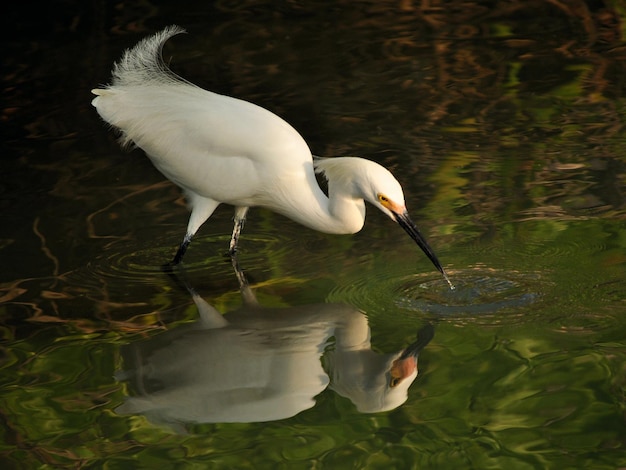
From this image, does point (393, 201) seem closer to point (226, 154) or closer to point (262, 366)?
point (262, 366)

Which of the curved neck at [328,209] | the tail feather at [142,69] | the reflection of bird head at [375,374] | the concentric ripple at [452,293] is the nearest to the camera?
the reflection of bird head at [375,374]

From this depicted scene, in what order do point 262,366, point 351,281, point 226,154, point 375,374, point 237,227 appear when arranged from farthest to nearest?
1. point 237,227
2. point 226,154
3. point 351,281
4. point 262,366
5. point 375,374

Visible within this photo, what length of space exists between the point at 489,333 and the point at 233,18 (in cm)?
696

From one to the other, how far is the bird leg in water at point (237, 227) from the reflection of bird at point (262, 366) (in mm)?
643

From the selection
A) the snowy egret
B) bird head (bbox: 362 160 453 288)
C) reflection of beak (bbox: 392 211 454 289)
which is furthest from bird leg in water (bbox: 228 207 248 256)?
reflection of beak (bbox: 392 211 454 289)

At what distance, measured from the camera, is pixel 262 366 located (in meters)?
4.42

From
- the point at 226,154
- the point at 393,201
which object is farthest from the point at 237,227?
the point at 393,201

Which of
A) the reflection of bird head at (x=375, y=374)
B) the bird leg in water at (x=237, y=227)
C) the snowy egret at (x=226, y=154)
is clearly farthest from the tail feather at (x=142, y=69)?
the reflection of bird head at (x=375, y=374)

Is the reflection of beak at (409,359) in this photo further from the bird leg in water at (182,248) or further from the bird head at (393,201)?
the bird leg in water at (182,248)

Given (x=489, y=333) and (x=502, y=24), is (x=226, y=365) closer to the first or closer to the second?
(x=489, y=333)

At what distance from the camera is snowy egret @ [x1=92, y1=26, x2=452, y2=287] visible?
5215 millimetres

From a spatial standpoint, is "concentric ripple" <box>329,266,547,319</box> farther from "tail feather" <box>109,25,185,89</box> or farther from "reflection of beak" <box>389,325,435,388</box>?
"tail feather" <box>109,25,185,89</box>

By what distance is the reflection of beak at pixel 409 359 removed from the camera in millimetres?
4238

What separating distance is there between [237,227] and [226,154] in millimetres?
408
